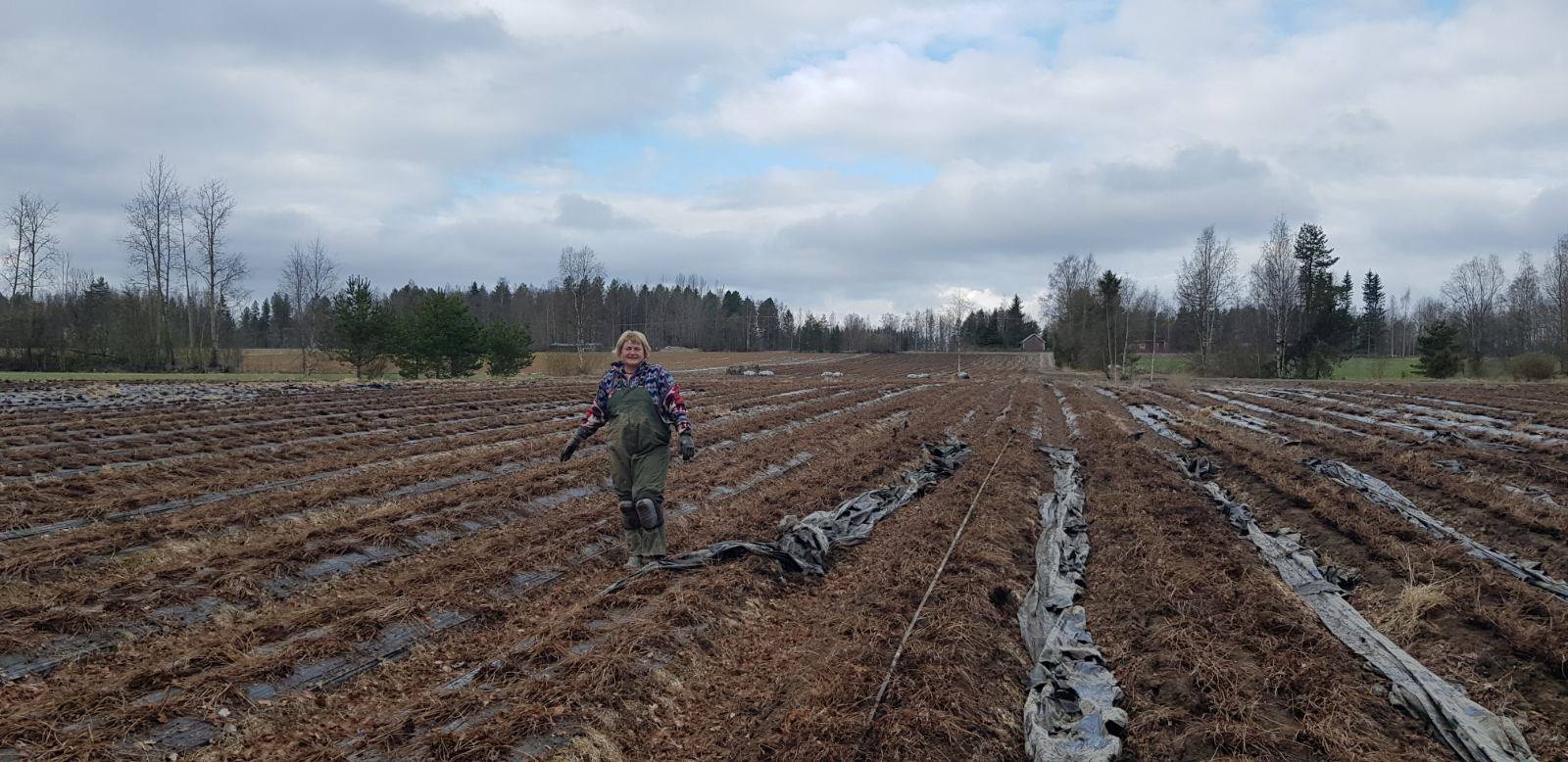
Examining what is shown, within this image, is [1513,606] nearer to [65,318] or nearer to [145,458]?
[145,458]

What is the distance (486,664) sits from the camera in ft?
14.4

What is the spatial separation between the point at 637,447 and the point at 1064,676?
3623mm

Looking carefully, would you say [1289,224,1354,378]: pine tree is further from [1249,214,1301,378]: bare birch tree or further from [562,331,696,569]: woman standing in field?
[562,331,696,569]: woman standing in field

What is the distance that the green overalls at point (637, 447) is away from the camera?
6.36m

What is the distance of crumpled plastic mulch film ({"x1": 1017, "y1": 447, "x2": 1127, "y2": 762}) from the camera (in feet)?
12.3

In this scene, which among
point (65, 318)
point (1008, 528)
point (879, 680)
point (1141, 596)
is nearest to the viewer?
point (879, 680)

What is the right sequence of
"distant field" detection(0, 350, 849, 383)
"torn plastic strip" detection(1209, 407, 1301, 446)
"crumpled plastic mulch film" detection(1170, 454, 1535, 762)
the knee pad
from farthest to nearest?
1. "distant field" detection(0, 350, 849, 383)
2. "torn plastic strip" detection(1209, 407, 1301, 446)
3. the knee pad
4. "crumpled plastic mulch film" detection(1170, 454, 1535, 762)

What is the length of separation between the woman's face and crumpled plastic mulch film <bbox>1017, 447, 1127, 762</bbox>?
3.60m

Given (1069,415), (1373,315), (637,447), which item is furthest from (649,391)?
(1373,315)

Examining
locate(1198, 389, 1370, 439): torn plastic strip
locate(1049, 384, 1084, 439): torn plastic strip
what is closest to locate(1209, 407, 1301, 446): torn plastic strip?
locate(1198, 389, 1370, 439): torn plastic strip

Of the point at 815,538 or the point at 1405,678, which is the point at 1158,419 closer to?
the point at 815,538

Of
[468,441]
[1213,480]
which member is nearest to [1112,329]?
[1213,480]

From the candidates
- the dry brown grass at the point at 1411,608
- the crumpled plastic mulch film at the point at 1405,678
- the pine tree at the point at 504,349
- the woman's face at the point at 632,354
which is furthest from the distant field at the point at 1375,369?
the woman's face at the point at 632,354

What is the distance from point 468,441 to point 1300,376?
54.1m
